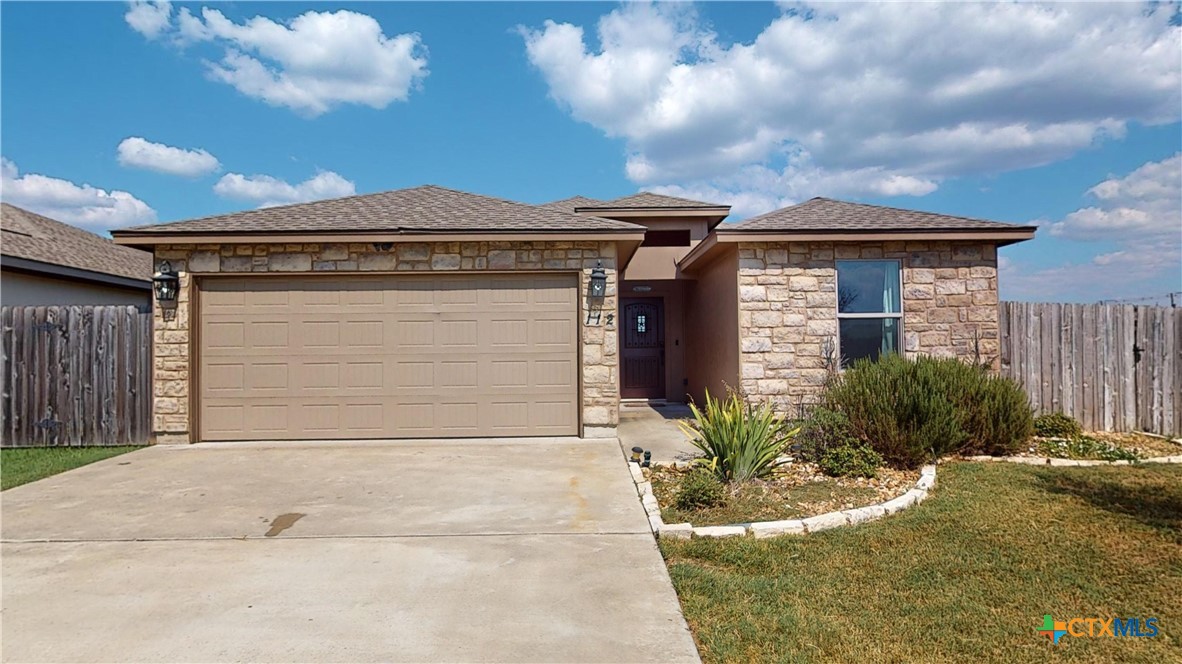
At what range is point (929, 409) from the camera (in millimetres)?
6582

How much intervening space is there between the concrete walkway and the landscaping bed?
1048mm

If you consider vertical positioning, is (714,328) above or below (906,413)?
above

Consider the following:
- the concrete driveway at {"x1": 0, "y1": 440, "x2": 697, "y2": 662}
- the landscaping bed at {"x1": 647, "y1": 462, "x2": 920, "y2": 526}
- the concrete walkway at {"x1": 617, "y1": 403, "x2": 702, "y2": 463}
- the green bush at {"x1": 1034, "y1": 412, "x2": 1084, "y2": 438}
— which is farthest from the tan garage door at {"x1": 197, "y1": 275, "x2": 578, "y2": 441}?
the green bush at {"x1": 1034, "y1": 412, "x2": 1084, "y2": 438}

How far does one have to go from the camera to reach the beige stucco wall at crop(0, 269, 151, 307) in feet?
34.0

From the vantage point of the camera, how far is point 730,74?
12.5 m

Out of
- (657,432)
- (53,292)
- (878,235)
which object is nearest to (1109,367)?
(878,235)

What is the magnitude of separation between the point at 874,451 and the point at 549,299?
15.0 feet

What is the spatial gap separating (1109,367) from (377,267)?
1019 centimetres

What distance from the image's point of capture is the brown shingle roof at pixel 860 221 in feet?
28.6

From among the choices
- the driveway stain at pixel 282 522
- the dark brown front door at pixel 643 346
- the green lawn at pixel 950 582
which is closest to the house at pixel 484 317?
the driveway stain at pixel 282 522

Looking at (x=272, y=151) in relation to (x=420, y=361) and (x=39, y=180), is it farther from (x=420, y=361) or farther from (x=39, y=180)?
(x=39, y=180)

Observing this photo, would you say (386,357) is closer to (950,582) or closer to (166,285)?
(166,285)

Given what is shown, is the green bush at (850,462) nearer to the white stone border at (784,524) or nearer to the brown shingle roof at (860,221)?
the white stone border at (784,524)

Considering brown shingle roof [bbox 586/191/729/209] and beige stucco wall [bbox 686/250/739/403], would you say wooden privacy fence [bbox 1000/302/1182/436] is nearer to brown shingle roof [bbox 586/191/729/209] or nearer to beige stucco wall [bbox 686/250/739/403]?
beige stucco wall [bbox 686/250/739/403]
